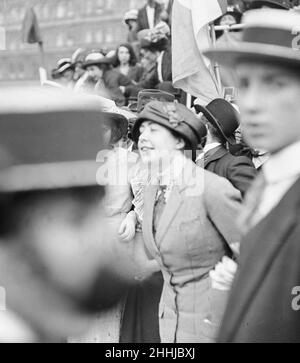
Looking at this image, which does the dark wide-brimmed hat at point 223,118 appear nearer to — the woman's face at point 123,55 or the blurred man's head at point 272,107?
the blurred man's head at point 272,107

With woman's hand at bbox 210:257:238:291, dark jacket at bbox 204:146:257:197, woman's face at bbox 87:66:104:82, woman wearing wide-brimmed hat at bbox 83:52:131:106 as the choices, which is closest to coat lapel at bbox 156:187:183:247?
dark jacket at bbox 204:146:257:197

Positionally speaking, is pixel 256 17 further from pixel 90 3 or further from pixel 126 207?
pixel 90 3

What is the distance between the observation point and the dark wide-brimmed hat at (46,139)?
3.79 feet

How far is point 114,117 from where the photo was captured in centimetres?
435

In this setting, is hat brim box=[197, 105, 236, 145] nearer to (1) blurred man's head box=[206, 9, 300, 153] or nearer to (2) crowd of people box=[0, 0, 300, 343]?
(2) crowd of people box=[0, 0, 300, 343]

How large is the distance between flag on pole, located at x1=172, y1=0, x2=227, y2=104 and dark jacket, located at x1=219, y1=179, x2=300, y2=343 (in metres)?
3.04

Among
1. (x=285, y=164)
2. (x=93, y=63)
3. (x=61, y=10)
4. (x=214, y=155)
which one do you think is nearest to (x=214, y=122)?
(x=214, y=155)

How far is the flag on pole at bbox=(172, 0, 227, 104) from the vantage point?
16.3ft

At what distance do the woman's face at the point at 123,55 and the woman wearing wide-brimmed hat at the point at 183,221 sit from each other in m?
5.93

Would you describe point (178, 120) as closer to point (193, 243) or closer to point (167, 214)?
point (167, 214)

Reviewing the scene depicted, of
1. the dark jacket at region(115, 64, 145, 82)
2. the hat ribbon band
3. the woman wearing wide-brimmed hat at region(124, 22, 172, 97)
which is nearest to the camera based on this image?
the hat ribbon band

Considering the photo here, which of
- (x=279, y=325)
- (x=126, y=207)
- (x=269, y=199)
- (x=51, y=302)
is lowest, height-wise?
(x=126, y=207)
